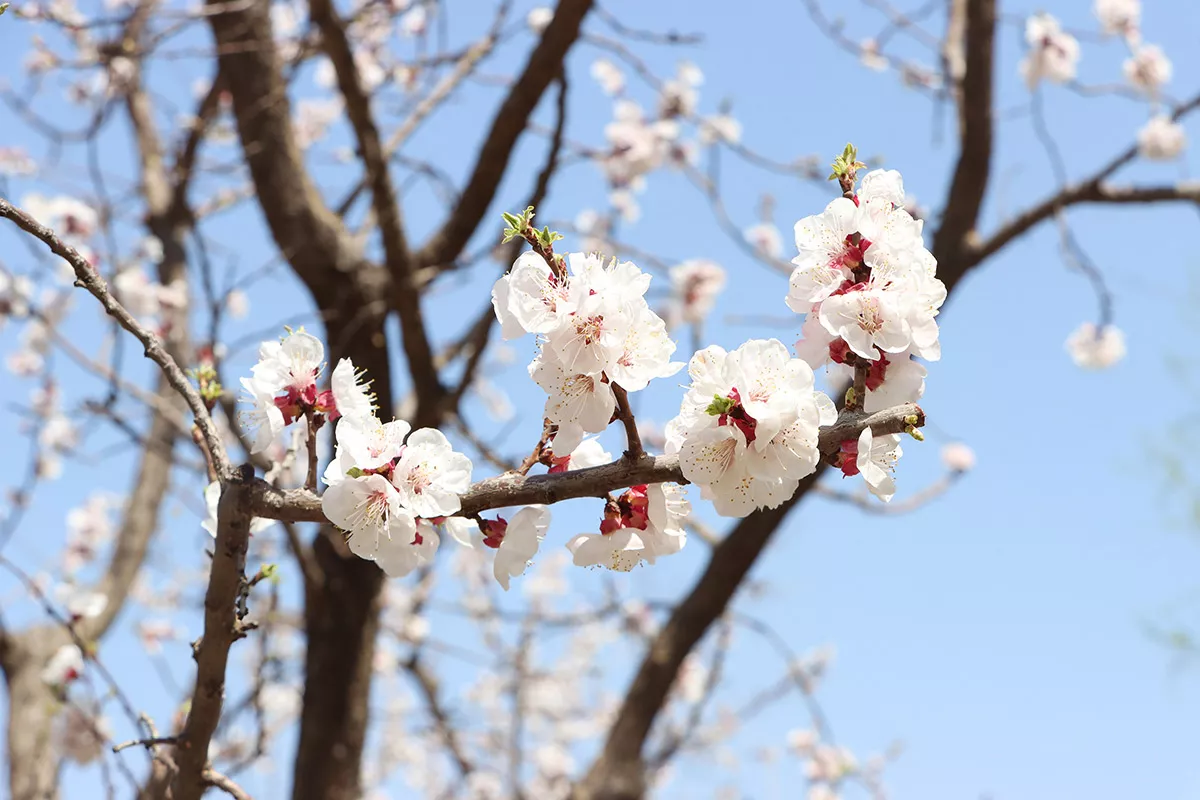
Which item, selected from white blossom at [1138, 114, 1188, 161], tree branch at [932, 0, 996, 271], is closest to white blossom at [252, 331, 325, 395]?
tree branch at [932, 0, 996, 271]

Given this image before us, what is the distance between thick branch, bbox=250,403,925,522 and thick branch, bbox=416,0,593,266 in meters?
1.96

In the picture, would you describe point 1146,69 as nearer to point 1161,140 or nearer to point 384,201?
point 1161,140

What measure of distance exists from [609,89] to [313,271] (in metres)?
3.32

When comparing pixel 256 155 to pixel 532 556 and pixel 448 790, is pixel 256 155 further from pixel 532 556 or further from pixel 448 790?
pixel 448 790

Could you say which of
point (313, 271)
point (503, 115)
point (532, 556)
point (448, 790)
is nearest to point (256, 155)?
point (313, 271)

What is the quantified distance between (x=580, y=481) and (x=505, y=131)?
215 cm

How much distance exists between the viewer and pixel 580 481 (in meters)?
1.04

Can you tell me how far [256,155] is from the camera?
10.6 ft

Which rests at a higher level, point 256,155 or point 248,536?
point 256,155

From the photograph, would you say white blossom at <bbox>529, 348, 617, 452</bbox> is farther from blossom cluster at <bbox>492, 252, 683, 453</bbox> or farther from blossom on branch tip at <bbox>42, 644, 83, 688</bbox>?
blossom on branch tip at <bbox>42, 644, 83, 688</bbox>

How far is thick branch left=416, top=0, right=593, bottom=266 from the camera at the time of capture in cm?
272

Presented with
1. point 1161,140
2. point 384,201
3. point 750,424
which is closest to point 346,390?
point 750,424

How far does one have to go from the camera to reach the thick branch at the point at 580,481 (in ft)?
3.37

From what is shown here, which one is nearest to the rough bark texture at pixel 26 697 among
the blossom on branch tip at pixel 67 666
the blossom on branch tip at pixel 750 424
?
the blossom on branch tip at pixel 67 666
